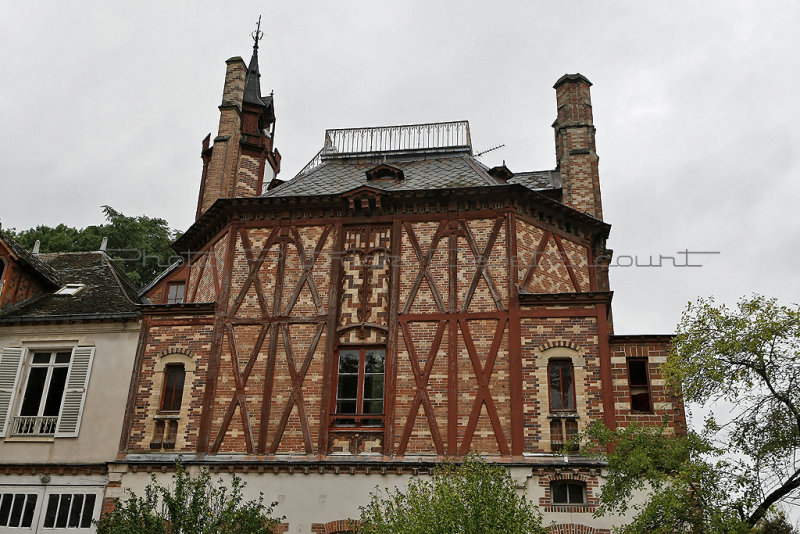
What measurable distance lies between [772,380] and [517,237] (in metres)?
7.41

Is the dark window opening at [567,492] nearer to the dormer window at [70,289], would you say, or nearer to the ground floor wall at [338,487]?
the ground floor wall at [338,487]

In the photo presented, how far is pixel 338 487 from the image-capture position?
17594 mm

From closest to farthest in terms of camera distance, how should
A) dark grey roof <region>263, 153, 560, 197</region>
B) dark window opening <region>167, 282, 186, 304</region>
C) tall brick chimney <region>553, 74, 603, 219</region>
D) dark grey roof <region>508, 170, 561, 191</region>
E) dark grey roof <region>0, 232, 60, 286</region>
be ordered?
dark grey roof <region>263, 153, 560, 197</region> < tall brick chimney <region>553, 74, 603, 219</region> < dark grey roof <region>0, 232, 60, 286</region> < dark window opening <region>167, 282, 186, 304</region> < dark grey roof <region>508, 170, 561, 191</region>

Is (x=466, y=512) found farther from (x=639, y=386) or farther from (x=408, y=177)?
(x=408, y=177)

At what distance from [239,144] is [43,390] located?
8581mm

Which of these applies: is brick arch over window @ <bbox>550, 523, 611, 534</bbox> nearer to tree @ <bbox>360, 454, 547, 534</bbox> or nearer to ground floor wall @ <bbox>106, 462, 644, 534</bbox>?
ground floor wall @ <bbox>106, 462, 644, 534</bbox>

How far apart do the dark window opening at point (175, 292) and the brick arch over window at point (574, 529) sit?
11.5 meters

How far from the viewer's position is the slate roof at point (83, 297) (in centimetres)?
2086

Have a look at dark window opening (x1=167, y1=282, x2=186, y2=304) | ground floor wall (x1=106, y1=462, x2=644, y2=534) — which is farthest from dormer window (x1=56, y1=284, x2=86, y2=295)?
ground floor wall (x1=106, y1=462, x2=644, y2=534)

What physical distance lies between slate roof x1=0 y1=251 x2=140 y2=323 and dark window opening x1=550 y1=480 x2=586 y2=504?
10.8m

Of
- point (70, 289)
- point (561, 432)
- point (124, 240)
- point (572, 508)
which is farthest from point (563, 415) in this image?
point (124, 240)

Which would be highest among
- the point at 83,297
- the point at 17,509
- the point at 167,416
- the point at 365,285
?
the point at 83,297

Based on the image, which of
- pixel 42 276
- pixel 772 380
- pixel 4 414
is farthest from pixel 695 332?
pixel 42 276

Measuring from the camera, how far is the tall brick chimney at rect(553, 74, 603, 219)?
21938 millimetres
